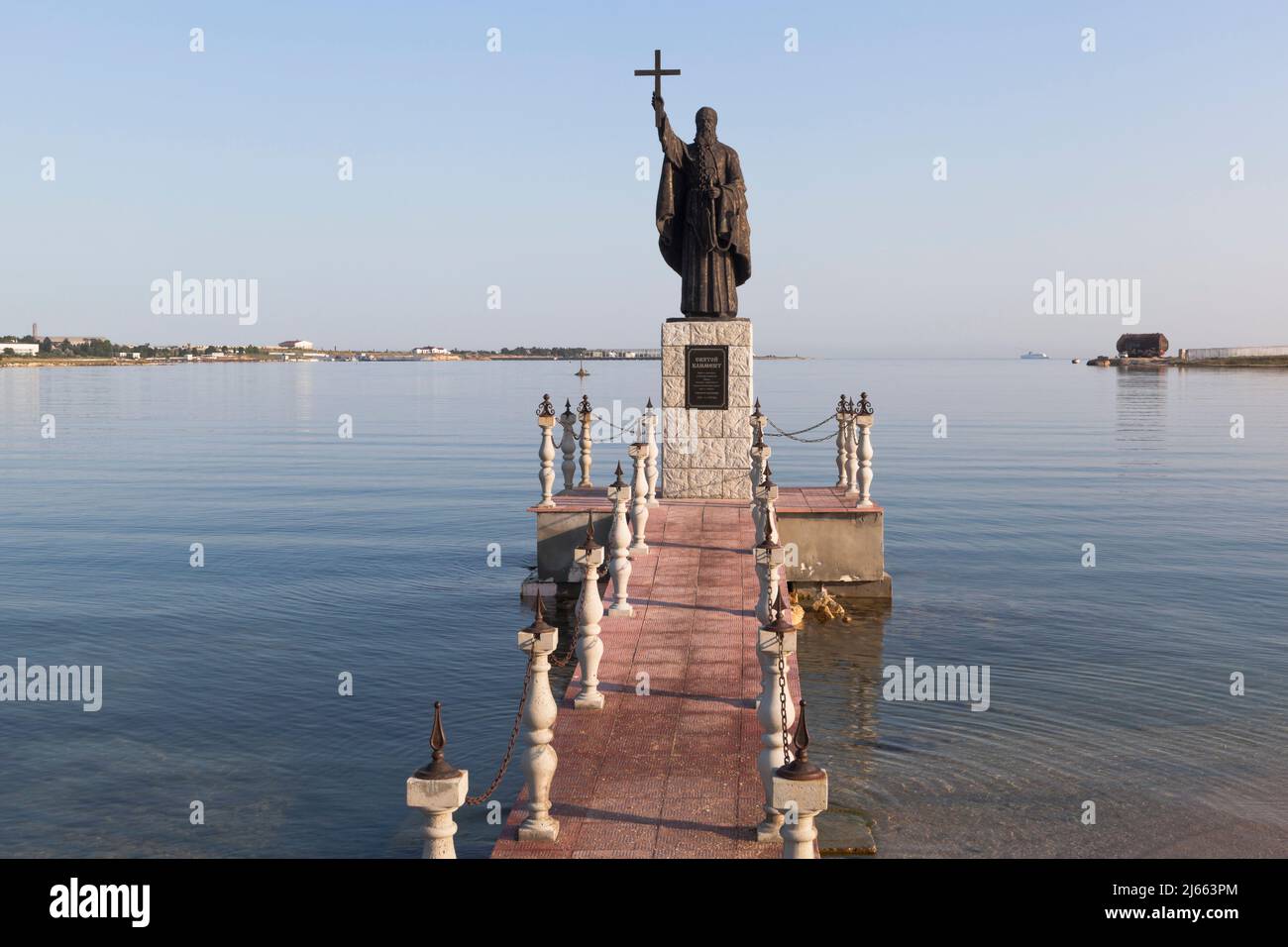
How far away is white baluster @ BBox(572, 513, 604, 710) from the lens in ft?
34.5

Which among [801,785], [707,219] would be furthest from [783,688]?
[707,219]

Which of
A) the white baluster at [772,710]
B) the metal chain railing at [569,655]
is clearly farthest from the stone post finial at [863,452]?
the white baluster at [772,710]

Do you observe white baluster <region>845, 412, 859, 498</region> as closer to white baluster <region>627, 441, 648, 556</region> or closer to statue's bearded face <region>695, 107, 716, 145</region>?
white baluster <region>627, 441, 648, 556</region>

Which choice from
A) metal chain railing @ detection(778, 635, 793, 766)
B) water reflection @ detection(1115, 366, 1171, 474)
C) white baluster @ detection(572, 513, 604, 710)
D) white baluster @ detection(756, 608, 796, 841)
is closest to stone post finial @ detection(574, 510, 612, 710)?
white baluster @ detection(572, 513, 604, 710)

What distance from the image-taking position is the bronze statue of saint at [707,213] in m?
20.7

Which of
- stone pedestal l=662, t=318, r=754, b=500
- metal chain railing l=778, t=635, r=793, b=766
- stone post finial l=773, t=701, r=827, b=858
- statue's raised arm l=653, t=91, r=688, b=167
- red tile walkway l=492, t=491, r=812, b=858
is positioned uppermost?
statue's raised arm l=653, t=91, r=688, b=167

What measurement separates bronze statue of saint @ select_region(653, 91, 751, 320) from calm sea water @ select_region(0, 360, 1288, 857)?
619cm

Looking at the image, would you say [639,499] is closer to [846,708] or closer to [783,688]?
[846,708]

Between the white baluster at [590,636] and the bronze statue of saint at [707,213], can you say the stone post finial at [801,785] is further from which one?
the bronze statue of saint at [707,213]

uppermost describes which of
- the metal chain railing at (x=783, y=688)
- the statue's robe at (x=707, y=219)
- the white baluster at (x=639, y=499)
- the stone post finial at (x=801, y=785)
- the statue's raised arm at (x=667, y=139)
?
the statue's raised arm at (x=667, y=139)

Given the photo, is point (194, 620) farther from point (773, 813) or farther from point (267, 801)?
point (773, 813)

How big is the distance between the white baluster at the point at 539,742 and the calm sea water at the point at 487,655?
2717 millimetres

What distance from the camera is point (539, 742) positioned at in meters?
8.02

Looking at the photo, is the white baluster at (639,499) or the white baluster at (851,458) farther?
the white baluster at (851,458)
